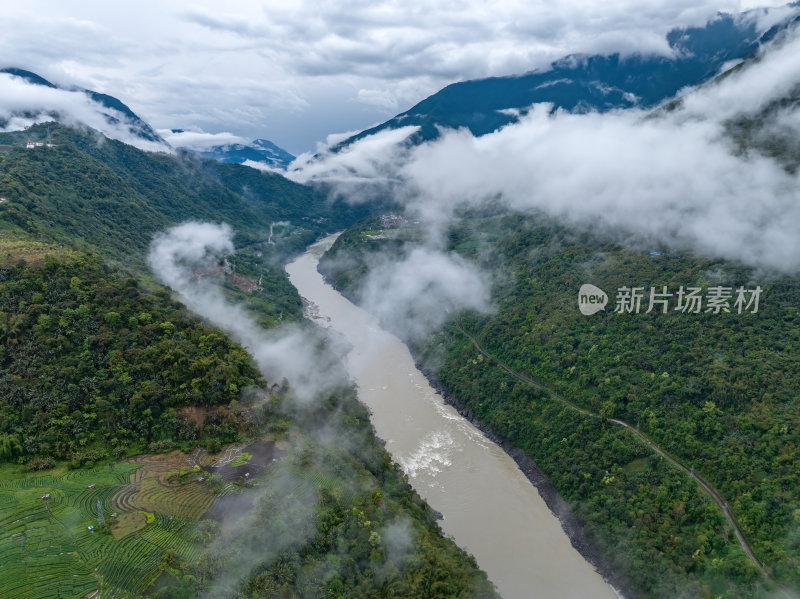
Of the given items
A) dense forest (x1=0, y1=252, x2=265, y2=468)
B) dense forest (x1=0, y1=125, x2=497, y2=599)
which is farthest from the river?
dense forest (x1=0, y1=252, x2=265, y2=468)

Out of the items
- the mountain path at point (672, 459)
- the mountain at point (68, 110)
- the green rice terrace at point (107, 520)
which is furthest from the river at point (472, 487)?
the mountain at point (68, 110)

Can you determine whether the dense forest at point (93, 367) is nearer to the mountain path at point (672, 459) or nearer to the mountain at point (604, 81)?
the mountain path at point (672, 459)

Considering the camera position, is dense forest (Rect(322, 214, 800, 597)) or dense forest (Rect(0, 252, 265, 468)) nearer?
dense forest (Rect(0, 252, 265, 468))

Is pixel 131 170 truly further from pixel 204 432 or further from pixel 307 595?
pixel 307 595

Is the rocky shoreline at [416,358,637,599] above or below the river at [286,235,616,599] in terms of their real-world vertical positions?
above

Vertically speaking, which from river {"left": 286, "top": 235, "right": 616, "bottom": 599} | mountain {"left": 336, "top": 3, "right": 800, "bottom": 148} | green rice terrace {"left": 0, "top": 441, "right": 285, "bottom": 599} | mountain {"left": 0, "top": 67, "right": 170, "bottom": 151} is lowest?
river {"left": 286, "top": 235, "right": 616, "bottom": 599}

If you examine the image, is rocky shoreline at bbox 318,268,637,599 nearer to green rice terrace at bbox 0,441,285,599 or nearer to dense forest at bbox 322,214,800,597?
dense forest at bbox 322,214,800,597

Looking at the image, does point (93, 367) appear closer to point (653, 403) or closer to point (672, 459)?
point (672, 459)

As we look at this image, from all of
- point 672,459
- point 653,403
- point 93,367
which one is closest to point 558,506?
point 672,459
